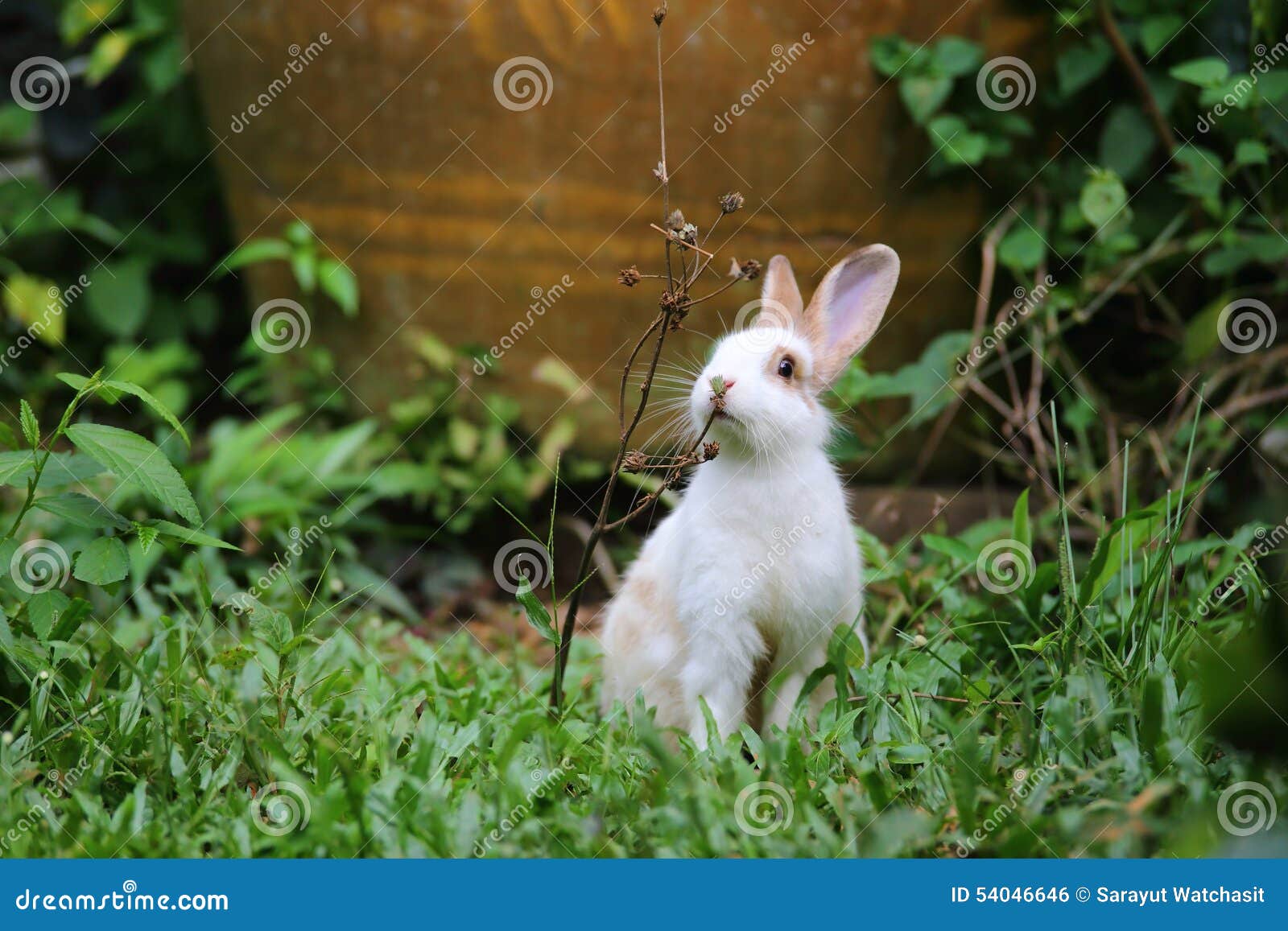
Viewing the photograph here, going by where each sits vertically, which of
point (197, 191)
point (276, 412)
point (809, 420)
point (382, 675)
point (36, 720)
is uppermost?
point (197, 191)

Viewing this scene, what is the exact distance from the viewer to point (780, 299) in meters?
3.37

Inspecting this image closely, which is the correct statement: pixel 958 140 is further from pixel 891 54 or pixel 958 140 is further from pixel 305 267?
pixel 305 267

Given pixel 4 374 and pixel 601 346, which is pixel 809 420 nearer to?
pixel 601 346

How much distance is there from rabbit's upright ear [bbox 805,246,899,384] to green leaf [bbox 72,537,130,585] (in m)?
1.88

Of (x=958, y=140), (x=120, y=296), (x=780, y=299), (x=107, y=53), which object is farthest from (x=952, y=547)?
(x=107, y=53)

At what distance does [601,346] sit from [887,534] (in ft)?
4.71

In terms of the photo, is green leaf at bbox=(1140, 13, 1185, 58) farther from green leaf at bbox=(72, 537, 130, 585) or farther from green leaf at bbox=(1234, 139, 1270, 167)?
green leaf at bbox=(72, 537, 130, 585)

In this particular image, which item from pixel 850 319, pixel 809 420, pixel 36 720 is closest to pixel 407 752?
pixel 36 720

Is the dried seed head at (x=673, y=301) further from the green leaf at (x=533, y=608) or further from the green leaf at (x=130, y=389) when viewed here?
the green leaf at (x=130, y=389)

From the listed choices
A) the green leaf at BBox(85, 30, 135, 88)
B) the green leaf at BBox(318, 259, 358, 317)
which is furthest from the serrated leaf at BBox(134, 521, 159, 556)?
the green leaf at BBox(85, 30, 135, 88)

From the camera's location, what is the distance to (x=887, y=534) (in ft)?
15.9

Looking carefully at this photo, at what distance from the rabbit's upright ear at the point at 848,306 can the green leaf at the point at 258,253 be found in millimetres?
2795

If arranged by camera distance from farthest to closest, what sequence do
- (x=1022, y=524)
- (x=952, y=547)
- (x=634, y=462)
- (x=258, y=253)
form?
1. (x=258, y=253)
2. (x=952, y=547)
3. (x=1022, y=524)
4. (x=634, y=462)

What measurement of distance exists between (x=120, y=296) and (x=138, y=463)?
394 cm
